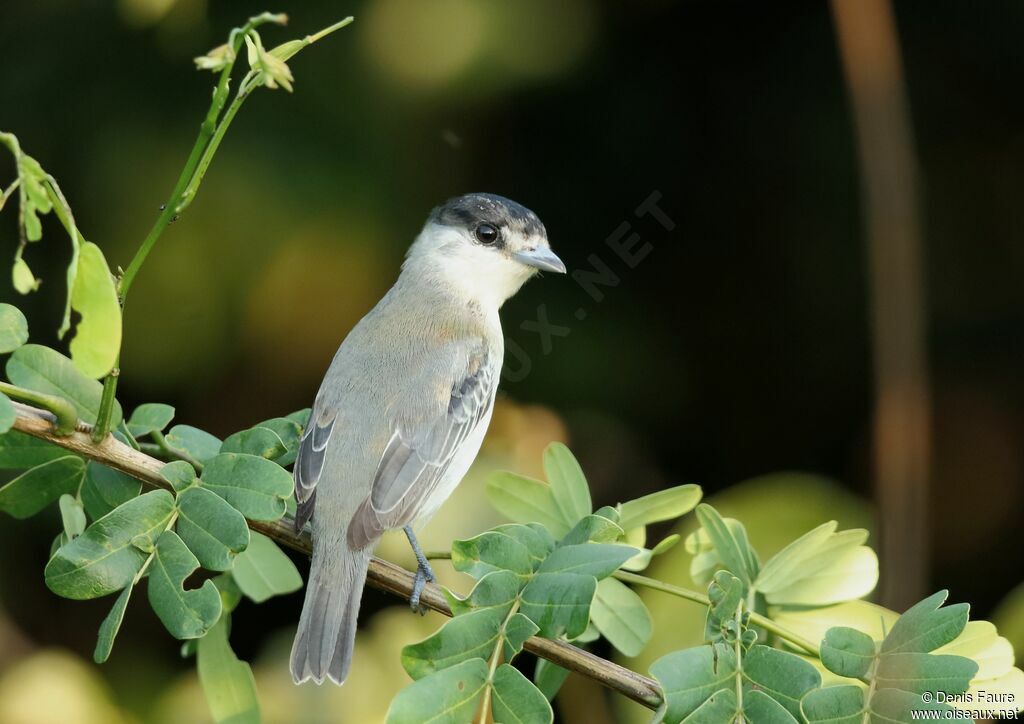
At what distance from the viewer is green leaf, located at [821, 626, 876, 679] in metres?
2.06

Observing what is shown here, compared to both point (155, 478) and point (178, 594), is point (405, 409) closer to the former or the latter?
point (155, 478)

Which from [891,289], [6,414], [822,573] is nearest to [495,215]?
[891,289]

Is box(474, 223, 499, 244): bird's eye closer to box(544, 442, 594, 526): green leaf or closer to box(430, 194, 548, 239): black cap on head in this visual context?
box(430, 194, 548, 239): black cap on head

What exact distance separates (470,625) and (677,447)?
2877 millimetres

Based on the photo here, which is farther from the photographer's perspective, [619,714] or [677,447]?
[677,447]

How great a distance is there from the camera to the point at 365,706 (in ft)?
10.6

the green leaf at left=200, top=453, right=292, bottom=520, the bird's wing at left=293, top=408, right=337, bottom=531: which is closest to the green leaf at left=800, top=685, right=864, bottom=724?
the green leaf at left=200, top=453, right=292, bottom=520

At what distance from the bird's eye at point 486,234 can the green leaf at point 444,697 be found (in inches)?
84.9

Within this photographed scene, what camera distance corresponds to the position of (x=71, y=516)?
7.77 ft

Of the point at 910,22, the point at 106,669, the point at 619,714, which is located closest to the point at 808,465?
the point at 619,714

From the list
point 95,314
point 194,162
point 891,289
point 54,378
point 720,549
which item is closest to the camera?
point 95,314

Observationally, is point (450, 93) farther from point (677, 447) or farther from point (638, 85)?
point (677, 447)

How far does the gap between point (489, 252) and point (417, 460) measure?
1.10 m

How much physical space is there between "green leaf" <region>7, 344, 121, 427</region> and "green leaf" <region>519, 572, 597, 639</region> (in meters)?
0.93
